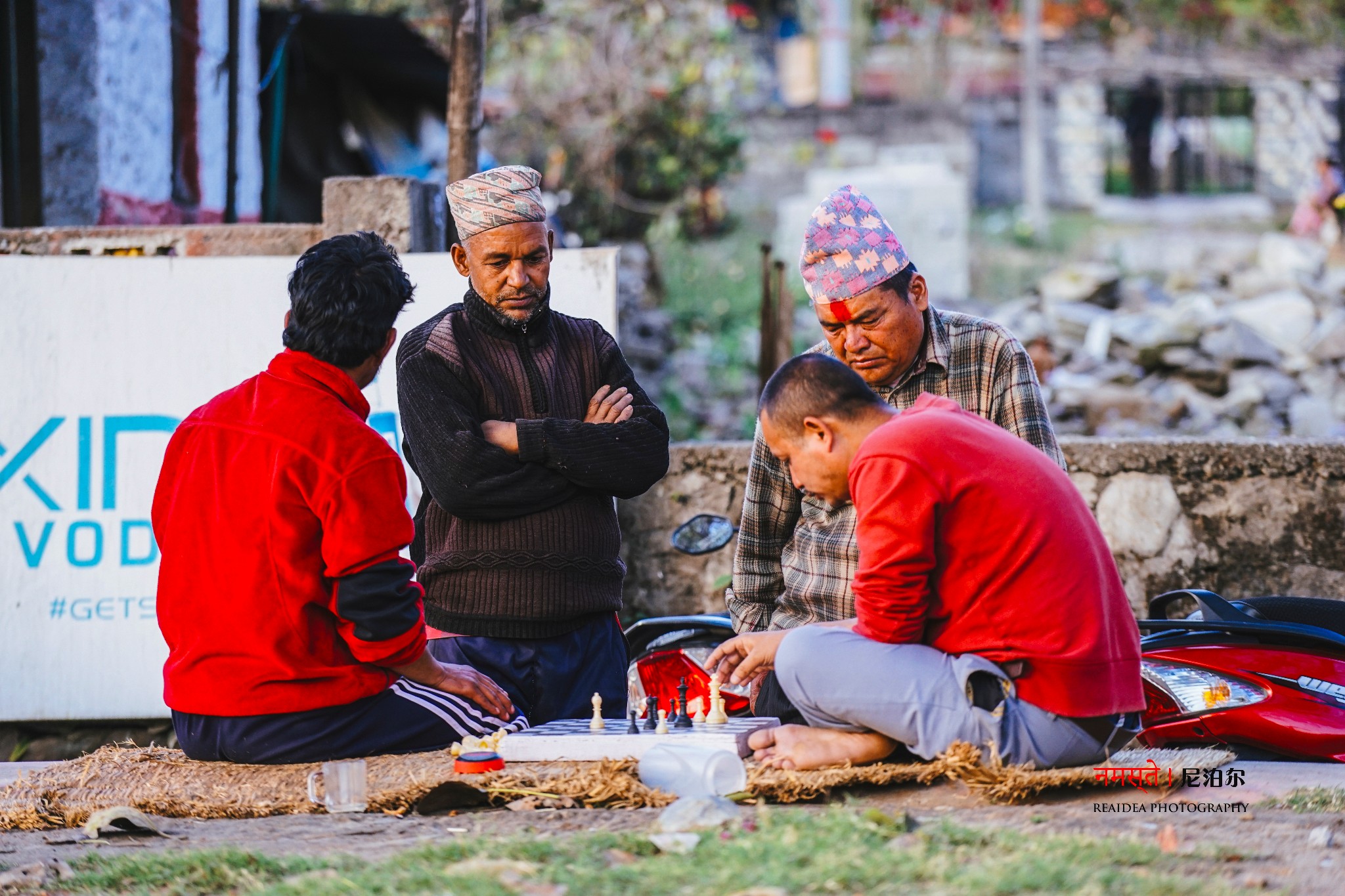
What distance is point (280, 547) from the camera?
3.43 metres

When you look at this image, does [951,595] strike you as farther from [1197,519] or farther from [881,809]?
[1197,519]

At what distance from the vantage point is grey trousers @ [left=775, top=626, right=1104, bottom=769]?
10.4 feet

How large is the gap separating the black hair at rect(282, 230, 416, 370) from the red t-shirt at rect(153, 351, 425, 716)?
0.19 feet

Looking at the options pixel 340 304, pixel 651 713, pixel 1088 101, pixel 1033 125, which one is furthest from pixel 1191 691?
pixel 1088 101

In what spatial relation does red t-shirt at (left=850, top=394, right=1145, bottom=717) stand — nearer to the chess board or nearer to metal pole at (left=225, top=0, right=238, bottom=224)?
the chess board

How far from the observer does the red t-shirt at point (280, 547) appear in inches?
135

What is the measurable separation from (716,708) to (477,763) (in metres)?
0.64

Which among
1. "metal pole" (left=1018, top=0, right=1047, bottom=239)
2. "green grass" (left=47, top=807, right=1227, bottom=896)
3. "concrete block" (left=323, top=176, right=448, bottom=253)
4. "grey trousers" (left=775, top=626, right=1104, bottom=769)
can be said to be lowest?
"green grass" (left=47, top=807, right=1227, bottom=896)

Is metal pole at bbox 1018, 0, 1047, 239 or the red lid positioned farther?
metal pole at bbox 1018, 0, 1047, 239

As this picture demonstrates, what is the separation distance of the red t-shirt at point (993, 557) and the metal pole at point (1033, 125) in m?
17.2

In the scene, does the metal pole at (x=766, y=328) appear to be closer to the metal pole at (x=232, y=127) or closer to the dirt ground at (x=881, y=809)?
the dirt ground at (x=881, y=809)

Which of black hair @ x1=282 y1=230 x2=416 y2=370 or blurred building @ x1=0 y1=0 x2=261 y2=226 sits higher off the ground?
blurred building @ x1=0 y1=0 x2=261 y2=226

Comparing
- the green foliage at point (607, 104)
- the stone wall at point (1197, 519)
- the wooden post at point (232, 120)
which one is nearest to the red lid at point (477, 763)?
the stone wall at point (1197, 519)

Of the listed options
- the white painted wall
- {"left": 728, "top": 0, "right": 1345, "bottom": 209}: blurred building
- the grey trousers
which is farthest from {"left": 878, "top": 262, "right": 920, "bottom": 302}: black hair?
{"left": 728, "top": 0, "right": 1345, "bottom": 209}: blurred building
